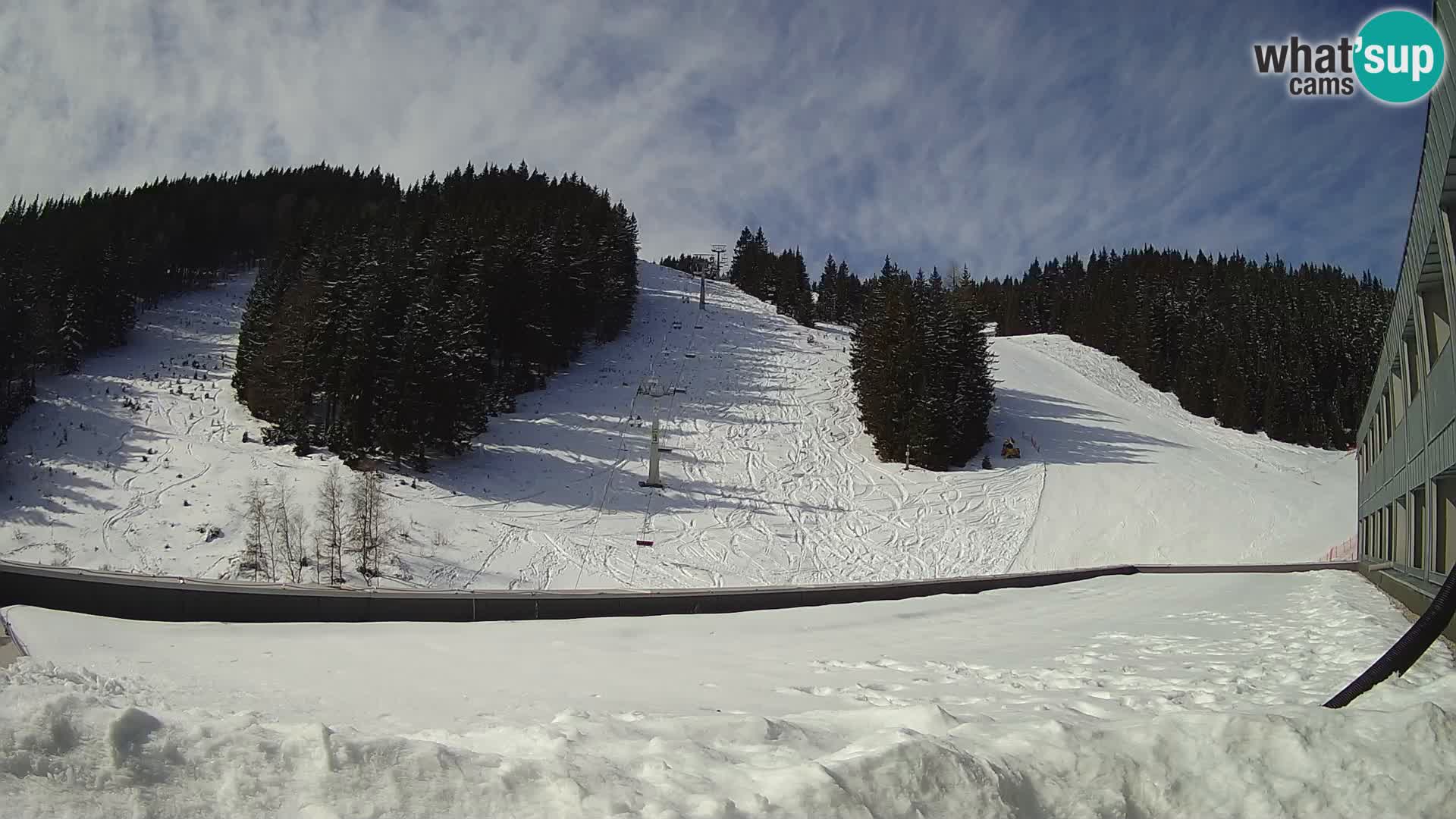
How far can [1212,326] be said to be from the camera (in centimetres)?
7281

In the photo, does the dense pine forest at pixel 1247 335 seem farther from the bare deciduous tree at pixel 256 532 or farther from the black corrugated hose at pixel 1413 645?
the black corrugated hose at pixel 1413 645

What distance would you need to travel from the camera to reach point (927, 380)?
40.6 meters

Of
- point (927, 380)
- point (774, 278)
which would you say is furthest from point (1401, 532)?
point (774, 278)

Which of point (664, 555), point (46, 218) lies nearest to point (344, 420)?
point (664, 555)

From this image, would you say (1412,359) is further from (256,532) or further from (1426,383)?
(256,532)

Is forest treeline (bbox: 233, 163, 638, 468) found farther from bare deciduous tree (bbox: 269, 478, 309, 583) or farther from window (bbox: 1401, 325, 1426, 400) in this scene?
window (bbox: 1401, 325, 1426, 400)

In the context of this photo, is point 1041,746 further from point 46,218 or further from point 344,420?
point 46,218

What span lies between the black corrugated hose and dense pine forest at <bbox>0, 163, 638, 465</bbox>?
102 feet

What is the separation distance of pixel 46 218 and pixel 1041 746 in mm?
82152

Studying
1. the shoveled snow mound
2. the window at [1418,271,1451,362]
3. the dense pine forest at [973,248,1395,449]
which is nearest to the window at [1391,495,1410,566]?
the window at [1418,271,1451,362]

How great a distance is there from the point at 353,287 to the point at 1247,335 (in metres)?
74.6

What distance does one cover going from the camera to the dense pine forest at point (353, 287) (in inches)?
1256

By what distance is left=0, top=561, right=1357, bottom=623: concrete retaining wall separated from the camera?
8859 mm

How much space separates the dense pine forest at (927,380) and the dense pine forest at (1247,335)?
20.3 meters
